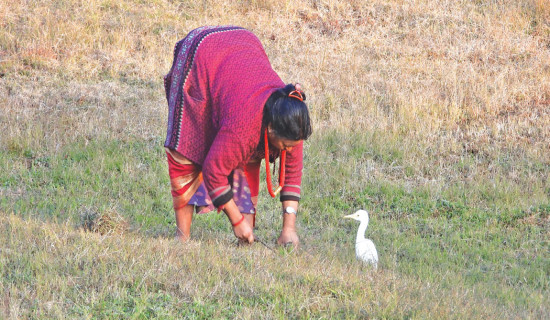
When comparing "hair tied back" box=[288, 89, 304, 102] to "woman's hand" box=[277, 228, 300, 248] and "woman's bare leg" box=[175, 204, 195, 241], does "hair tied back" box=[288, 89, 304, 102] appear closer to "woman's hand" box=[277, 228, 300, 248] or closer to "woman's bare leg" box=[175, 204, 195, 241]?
"woman's hand" box=[277, 228, 300, 248]

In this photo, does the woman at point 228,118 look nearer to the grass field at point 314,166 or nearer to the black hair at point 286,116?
the black hair at point 286,116

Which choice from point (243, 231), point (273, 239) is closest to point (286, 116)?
point (243, 231)

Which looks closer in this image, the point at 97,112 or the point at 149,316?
the point at 149,316

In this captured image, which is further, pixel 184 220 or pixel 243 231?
pixel 184 220

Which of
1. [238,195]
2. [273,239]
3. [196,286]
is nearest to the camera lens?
[196,286]

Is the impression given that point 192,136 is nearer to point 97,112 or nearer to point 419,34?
point 97,112

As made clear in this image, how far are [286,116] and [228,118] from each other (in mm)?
A: 391

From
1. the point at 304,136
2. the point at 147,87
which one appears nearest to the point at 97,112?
the point at 147,87

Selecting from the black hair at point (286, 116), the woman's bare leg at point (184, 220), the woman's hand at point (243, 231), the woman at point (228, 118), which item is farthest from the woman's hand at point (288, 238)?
the black hair at point (286, 116)

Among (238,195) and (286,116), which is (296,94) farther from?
(238,195)

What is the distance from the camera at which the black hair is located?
4277mm

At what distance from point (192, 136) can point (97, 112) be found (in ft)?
16.7

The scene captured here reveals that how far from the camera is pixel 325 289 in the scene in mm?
4188

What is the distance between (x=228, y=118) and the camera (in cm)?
438
